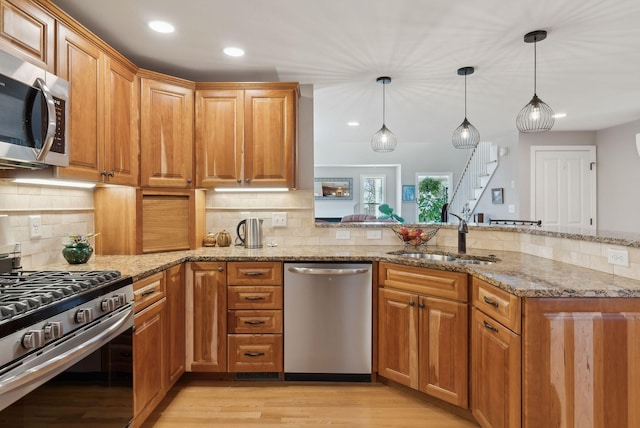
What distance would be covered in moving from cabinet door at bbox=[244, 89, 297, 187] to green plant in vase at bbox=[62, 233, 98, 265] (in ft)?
3.97

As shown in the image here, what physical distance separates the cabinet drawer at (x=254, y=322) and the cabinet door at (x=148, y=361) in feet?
1.66

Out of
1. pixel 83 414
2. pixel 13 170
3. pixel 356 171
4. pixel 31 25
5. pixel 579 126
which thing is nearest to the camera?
pixel 83 414

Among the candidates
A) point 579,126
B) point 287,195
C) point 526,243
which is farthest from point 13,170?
point 579,126

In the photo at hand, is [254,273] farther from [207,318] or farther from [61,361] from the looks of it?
[61,361]

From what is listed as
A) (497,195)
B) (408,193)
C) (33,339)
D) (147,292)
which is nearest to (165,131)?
(147,292)

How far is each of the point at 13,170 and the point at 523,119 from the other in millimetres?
3246

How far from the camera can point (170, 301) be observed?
2.48 metres

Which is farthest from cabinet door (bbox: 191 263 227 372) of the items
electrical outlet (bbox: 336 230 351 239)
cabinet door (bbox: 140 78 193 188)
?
electrical outlet (bbox: 336 230 351 239)

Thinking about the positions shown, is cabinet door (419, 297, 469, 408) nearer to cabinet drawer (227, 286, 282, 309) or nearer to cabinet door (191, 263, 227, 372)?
cabinet drawer (227, 286, 282, 309)

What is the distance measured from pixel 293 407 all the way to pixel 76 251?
1.64 meters

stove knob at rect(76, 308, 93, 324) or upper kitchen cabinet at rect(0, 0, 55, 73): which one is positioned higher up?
upper kitchen cabinet at rect(0, 0, 55, 73)

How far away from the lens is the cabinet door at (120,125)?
2.36m

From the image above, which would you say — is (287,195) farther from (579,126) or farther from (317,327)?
(579,126)

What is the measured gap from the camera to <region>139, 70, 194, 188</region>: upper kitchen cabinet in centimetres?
275
